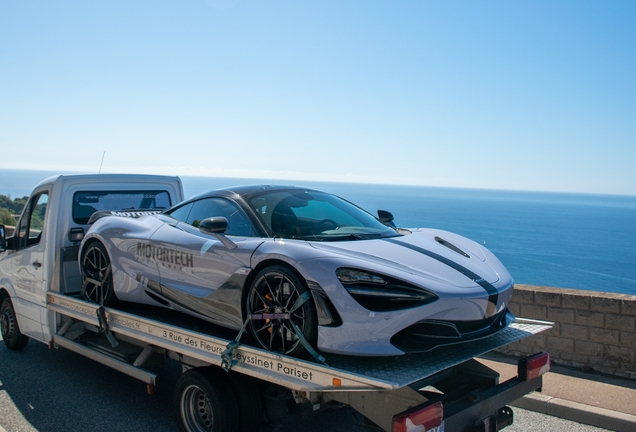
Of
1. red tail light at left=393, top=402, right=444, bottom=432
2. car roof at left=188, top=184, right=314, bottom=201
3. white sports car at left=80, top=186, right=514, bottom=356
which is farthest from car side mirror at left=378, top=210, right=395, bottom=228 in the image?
red tail light at left=393, top=402, right=444, bottom=432

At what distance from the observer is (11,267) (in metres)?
6.96

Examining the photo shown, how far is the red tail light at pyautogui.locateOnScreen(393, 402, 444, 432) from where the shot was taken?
118 inches

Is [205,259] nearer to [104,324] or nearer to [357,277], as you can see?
[357,277]

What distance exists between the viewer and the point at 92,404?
5.39 m

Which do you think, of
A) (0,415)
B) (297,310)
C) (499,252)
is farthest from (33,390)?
(499,252)

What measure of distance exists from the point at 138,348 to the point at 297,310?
2456 mm

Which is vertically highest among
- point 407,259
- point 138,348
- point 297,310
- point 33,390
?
point 407,259

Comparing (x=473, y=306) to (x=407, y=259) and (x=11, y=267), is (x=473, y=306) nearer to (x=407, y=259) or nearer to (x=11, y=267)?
(x=407, y=259)

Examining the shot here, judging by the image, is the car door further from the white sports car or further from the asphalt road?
the asphalt road

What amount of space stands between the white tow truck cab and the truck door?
0.01 meters

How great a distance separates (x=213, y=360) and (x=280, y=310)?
0.67 metres

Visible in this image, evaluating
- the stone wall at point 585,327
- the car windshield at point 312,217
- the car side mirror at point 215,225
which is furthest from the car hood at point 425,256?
the stone wall at point 585,327

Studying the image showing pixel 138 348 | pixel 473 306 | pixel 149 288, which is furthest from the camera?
pixel 138 348

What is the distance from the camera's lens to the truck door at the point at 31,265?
20.5 ft
